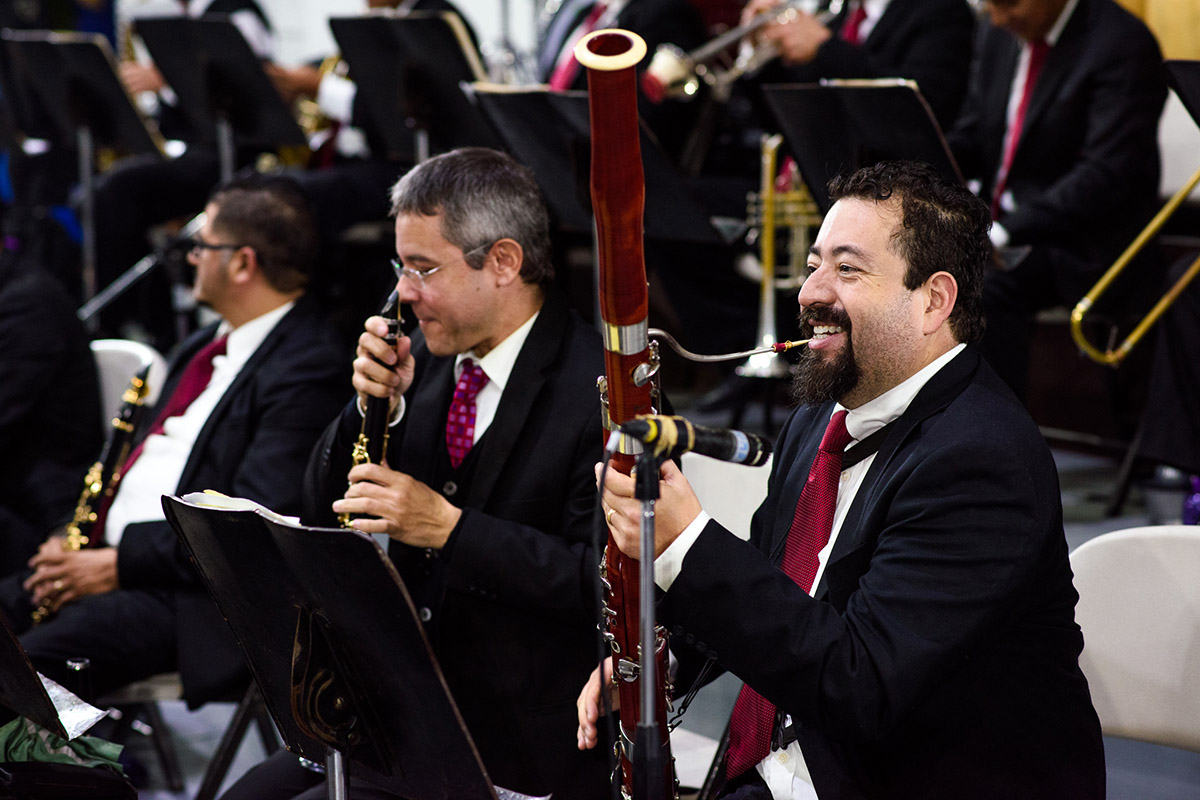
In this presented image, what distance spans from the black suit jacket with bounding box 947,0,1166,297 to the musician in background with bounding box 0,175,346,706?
2.09 metres

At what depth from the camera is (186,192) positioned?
6066 mm

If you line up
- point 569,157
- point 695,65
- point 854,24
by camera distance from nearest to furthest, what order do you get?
point 569,157, point 695,65, point 854,24

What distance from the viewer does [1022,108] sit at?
3.95m

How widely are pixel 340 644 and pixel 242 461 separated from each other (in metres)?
1.50

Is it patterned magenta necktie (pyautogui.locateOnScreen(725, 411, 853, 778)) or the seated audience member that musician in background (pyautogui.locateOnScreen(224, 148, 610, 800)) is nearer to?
patterned magenta necktie (pyautogui.locateOnScreen(725, 411, 853, 778))

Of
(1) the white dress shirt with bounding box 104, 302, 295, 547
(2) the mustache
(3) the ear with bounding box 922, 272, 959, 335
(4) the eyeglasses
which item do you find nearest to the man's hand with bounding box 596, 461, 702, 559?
(2) the mustache

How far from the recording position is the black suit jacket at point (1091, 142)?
372 cm

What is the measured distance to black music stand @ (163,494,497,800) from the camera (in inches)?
60.3

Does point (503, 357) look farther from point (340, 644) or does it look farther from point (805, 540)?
point (340, 644)

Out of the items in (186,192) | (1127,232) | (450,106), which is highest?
(450,106)

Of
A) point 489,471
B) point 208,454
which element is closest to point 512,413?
point 489,471

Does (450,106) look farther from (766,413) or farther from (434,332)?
(434,332)

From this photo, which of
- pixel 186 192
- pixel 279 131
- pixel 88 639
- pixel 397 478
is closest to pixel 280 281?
pixel 88 639

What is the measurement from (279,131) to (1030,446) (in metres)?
4.19
